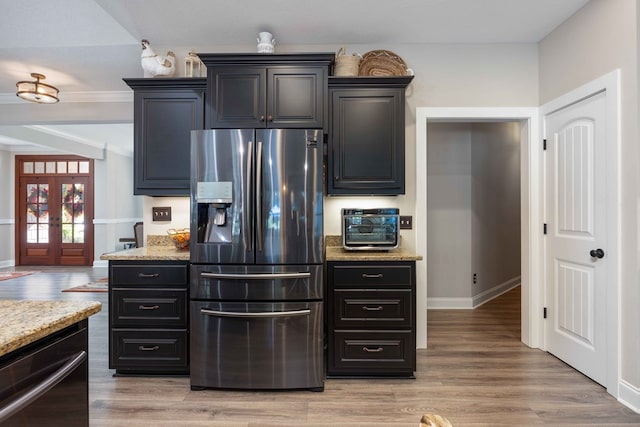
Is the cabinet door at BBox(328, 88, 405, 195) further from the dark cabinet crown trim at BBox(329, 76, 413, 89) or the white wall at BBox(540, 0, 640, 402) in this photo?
the white wall at BBox(540, 0, 640, 402)

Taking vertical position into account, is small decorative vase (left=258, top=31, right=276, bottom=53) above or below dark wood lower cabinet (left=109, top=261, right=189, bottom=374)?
above

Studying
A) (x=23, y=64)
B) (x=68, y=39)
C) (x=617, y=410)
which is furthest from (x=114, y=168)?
(x=617, y=410)

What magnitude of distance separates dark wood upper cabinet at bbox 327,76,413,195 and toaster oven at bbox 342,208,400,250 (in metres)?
0.19

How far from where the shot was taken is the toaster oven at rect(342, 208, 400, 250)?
8.67ft

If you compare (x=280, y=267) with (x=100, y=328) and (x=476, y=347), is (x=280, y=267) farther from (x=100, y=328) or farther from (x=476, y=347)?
(x=100, y=328)

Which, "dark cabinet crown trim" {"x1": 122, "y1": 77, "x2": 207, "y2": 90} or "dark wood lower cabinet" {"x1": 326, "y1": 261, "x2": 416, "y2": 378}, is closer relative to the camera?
"dark wood lower cabinet" {"x1": 326, "y1": 261, "x2": 416, "y2": 378}

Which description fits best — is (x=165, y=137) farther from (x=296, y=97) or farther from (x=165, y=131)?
(x=296, y=97)

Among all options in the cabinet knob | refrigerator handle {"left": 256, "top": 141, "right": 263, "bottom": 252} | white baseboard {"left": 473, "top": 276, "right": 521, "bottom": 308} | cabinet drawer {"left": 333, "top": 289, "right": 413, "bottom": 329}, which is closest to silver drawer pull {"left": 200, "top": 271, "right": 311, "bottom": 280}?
refrigerator handle {"left": 256, "top": 141, "right": 263, "bottom": 252}

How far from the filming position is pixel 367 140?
272 centimetres

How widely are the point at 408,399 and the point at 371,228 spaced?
1156mm

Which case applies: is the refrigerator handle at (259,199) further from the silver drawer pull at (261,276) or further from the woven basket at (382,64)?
the woven basket at (382,64)

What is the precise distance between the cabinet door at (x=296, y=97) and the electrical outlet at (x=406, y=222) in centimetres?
108

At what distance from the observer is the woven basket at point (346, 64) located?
2.83 metres

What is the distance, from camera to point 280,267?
2324 millimetres
